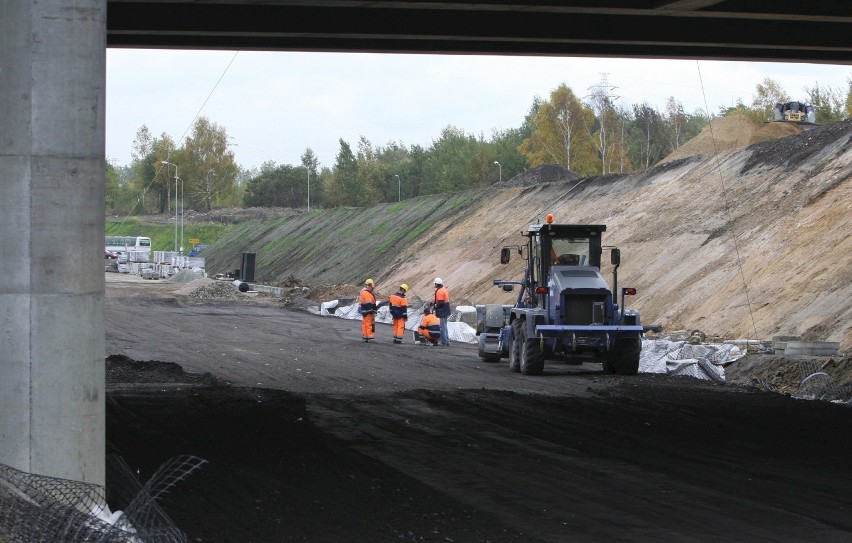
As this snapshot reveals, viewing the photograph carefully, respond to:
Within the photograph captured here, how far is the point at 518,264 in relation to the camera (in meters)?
47.2

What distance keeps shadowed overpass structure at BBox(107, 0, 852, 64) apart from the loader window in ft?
14.6

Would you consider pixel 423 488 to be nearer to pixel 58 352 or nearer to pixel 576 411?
pixel 58 352

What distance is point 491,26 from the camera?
18562 mm

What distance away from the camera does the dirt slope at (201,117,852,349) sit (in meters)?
28.6

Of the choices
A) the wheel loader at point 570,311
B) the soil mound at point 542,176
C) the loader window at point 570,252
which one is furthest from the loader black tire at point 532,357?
the soil mound at point 542,176

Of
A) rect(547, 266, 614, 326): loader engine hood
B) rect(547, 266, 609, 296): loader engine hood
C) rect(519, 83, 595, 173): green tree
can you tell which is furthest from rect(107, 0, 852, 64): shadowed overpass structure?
rect(519, 83, 595, 173): green tree

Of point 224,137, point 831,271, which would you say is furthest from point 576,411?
point 224,137

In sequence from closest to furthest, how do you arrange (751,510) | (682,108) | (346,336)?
(751,510), (346,336), (682,108)

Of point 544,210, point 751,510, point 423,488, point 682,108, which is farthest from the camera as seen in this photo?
point 682,108

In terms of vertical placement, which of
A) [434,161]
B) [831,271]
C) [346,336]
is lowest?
[346,336]

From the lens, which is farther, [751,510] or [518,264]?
[518,264]

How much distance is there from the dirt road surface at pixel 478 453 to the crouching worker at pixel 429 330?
22.6ft

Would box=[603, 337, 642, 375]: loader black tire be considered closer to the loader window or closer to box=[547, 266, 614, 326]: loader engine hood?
box=[547, 266, 614, 326]: loader engine hood

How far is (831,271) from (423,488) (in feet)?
66.2
